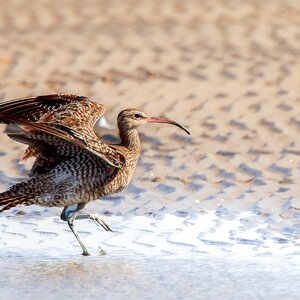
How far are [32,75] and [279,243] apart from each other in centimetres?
523

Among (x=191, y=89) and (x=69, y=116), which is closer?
(x=69, y=116)

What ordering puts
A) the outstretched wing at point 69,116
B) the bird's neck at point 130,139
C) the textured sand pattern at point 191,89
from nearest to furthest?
the outstretched wing at point 69,116 < the bird's neck at point 130,139 < the textured sand pattern at point 191,89

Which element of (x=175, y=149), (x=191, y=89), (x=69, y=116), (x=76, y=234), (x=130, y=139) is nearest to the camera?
(x=76, y=234)

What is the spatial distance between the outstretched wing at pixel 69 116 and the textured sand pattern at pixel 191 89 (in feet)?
2.13

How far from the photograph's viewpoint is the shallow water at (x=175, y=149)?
735 centimetres

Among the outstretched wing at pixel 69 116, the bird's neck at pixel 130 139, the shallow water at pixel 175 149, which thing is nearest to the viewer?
the shallow water at pixel 175 149

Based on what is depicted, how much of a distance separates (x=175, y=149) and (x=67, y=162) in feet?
8.17

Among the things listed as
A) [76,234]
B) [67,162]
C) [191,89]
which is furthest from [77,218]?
[191,89]

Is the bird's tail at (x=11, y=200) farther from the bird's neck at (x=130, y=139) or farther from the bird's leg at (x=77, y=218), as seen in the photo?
the bird's neck at (x=130, y=139)

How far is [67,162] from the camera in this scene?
8.44 meters

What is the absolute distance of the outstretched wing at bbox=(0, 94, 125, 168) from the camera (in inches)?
315

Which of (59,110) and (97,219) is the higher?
(59,110)

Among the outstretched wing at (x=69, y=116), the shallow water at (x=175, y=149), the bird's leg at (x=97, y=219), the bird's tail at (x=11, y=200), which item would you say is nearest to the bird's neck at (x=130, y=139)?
the outstretched wing at (x=69, y=116)

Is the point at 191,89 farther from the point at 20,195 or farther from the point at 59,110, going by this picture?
the point at 20,195
